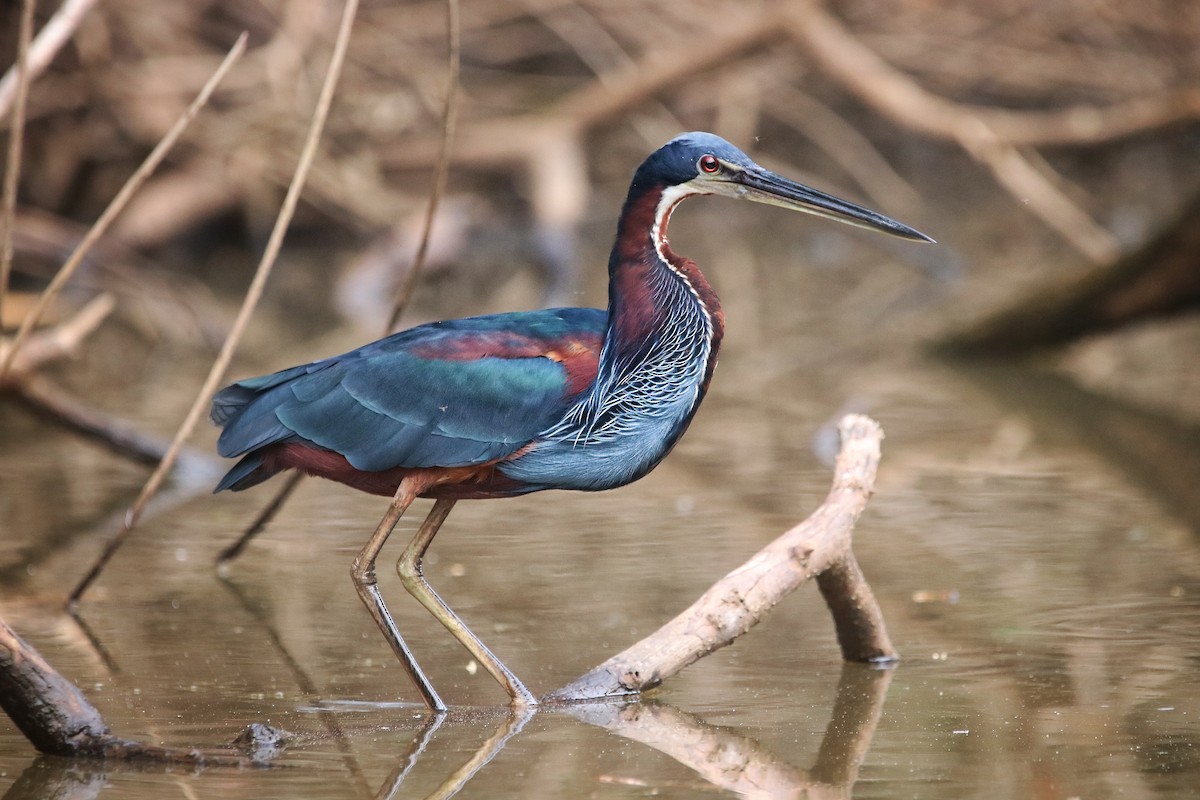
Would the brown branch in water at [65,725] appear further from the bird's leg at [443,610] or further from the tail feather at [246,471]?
the tail feather at [246,471]

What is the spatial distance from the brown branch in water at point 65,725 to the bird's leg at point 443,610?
0.77 m

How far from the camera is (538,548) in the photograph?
6418mm

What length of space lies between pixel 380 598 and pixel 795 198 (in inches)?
65.4

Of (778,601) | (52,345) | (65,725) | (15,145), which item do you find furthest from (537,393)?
(52,345)

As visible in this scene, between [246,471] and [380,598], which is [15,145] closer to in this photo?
[246,471]

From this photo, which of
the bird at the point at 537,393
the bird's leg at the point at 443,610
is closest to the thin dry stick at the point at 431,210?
the bird at the point at 537,393

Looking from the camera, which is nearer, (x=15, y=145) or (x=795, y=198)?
(x=795, y=198)

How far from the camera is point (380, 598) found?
4648 millimetres

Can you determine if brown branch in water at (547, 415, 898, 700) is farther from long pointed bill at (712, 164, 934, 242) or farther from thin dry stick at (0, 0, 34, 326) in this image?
thin dry stick at (0, 0, 34, 326)

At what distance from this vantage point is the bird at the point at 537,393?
4.48m

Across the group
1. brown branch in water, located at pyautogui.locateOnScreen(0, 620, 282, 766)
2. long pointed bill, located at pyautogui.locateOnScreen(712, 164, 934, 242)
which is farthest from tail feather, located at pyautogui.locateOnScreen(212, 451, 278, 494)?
long pointed bill, located at pyautogui.locateOnScreen(712, 164, 934, 242)

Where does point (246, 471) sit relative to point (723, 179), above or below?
below

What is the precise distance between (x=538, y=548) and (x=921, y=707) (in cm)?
232

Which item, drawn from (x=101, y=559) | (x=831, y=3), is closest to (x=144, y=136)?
(x=831, y=3)
